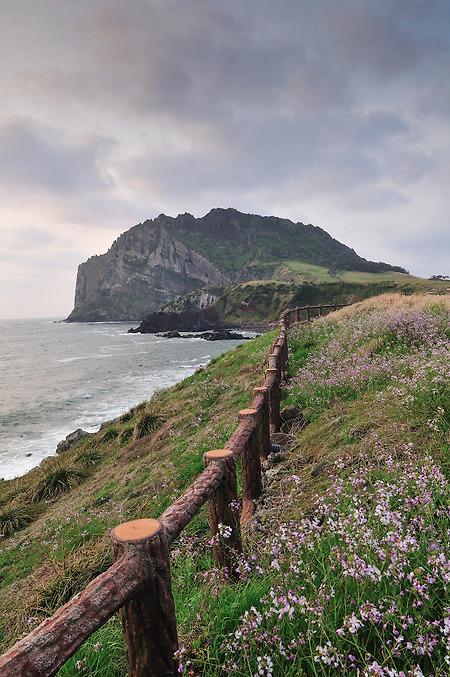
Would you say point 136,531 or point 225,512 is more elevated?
point 136,531

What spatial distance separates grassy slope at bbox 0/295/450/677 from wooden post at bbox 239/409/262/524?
0.66ft

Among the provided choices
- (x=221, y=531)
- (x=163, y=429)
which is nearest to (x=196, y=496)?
(x=221, y=531)

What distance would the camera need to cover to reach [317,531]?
293 cm

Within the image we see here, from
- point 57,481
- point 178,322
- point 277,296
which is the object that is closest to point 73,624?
point 57,481

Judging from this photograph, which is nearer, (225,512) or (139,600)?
(139,600)

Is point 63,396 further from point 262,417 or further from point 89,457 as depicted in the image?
point 262,417

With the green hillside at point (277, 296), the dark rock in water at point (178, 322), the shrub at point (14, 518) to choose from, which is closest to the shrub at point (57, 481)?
the shrub at point (14, 518)

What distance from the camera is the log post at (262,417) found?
4913 millimetres

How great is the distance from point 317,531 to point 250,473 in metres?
1.49

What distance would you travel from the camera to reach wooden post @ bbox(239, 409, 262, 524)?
4.13 metres

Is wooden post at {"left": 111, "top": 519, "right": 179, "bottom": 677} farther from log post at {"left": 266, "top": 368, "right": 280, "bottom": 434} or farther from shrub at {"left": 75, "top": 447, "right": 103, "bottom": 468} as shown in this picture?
shrub at {"left": 75, "top": 447, "right": 103, "bottom": 468}

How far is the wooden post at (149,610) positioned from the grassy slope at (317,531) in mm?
276

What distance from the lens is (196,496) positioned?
8.40 ft

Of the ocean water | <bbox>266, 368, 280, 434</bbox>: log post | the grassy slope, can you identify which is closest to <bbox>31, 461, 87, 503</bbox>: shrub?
the grassy slope
